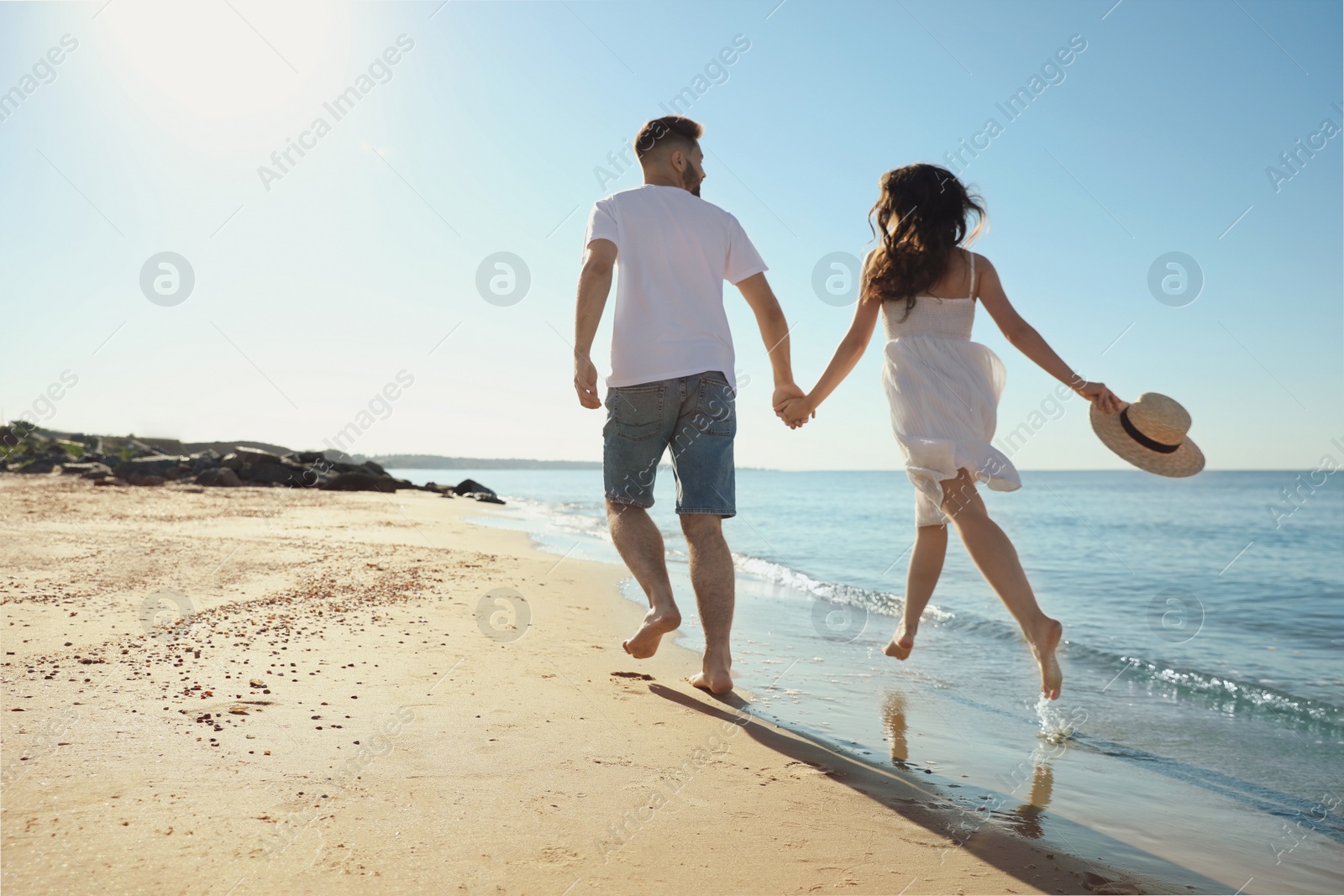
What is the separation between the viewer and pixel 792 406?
3797 mm

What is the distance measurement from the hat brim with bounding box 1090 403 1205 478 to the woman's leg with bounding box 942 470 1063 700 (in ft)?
1.96

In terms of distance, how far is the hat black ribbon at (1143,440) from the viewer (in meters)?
3.36

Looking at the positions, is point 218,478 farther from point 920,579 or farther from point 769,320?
point 920,579

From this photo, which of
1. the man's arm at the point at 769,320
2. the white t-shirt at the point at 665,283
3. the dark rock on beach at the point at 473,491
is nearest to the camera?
the white t-shirt at the point at 665,283

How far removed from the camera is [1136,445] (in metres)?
3.41

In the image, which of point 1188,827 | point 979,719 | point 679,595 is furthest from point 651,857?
point 679,595

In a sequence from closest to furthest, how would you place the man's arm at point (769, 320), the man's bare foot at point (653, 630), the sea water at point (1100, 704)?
the sea water at point (1100, 704), the man's bare foot at point (653, 630), the man's arm at point (769, 320)

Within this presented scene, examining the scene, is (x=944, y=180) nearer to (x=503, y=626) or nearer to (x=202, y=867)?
(x=503, y=626)

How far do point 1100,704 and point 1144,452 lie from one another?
1.89 meters

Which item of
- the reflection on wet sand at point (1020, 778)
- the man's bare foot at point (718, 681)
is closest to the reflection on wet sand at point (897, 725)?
the reflection on wet sand at point (1020, 778)

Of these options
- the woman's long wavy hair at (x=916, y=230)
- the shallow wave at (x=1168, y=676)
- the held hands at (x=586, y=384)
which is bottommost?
the shallow wave at (x=1168, y=676)

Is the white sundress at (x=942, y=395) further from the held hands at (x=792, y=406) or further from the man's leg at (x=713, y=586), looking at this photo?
the man's leg at (x=713, y=586)

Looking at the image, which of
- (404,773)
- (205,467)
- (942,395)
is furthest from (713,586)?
(205,467)

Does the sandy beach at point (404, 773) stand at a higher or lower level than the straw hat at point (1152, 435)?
lower
